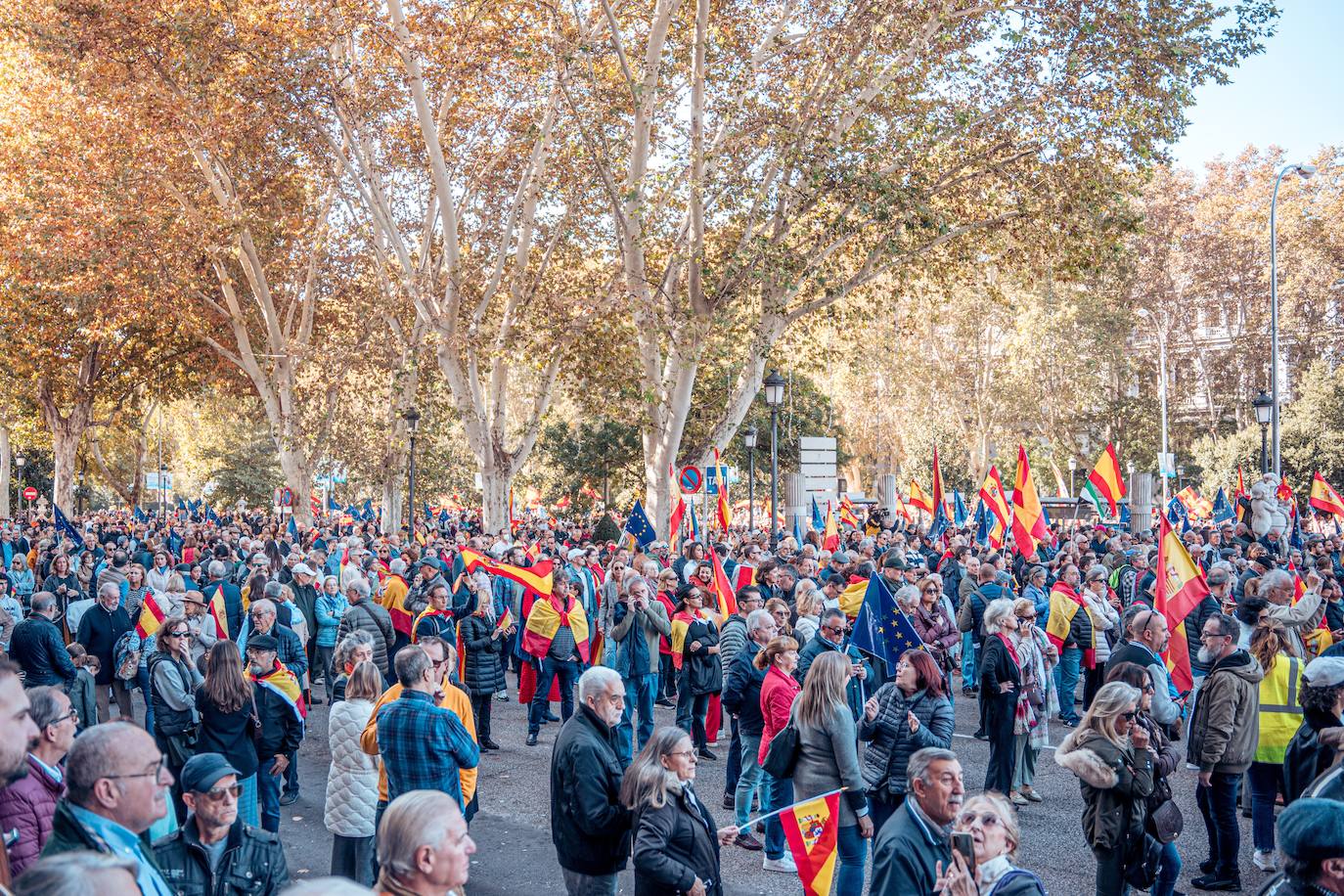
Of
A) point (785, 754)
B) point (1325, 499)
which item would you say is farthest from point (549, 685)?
point (1325, 499)

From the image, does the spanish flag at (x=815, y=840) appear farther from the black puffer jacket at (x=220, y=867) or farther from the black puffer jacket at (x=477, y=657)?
the black puffer jacket at (x=477, y=657)

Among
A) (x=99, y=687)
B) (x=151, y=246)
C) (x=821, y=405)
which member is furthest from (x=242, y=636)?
(x=821, y=405)

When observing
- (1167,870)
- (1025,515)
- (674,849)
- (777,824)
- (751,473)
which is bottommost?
(777,824)

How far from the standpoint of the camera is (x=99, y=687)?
11.3 metres

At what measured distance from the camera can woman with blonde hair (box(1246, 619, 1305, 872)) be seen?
7469mm

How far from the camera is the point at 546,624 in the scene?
37.8 ft

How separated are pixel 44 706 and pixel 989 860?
13.0ft

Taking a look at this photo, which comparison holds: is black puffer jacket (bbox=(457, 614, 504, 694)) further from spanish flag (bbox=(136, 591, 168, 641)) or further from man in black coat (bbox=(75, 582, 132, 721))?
man in black coat (bbox=(75, 582, 132, 721))

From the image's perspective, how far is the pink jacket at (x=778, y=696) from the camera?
739cm

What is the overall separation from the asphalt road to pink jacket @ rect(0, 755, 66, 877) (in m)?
3.11

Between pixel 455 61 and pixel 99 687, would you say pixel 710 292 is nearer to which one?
pixel 455 61

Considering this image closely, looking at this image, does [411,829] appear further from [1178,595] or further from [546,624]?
[546,624]

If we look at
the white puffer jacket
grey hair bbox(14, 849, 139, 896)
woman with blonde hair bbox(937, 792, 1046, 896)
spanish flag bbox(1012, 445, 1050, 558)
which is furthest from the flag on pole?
grey hair bbox(14, 849, 139, 896)

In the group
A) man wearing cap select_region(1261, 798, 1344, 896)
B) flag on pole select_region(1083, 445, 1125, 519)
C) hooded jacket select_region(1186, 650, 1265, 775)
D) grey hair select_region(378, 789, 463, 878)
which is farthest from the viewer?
flag on pole select_region(1083, 445, 1125, 519)
